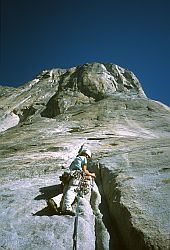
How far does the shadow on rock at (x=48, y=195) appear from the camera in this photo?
9.79 metres

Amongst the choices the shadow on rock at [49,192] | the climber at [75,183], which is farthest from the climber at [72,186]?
the shadow on rock at [49,192]

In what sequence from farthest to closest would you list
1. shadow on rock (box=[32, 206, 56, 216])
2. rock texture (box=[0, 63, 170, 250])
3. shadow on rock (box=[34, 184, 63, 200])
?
shadow on rock (box=[34, 184, 63, 200]) → shadow on rock (box=[32, 206, 56, 216]) → rock texture (box=[0, 63, 170, 250])

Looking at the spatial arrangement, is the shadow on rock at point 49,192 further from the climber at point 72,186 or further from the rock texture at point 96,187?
the climber at point 72,186

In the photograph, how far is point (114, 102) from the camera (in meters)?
40.3

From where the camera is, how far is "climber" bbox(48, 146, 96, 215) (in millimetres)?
9562

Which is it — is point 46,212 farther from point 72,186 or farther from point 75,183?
point 75,183

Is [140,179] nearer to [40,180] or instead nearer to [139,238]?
[139,238]

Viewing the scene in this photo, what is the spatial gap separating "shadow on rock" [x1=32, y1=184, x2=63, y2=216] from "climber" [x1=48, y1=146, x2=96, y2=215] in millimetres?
283

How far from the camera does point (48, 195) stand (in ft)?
37.6

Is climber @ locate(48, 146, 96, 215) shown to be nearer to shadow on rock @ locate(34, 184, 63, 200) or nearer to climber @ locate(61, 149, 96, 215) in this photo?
climber @ locate(61, 149, 96, 215)

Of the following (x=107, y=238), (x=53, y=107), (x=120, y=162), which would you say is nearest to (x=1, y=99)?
(x=53, y=107)

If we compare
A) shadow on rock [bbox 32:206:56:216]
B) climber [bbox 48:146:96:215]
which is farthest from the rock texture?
climber [bbox 48:146:96:215]

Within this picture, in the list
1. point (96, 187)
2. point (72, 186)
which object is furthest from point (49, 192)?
point (96, 187)

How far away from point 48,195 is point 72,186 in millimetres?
1514
